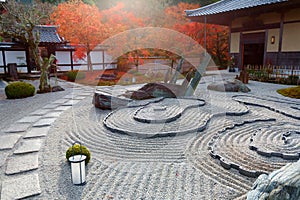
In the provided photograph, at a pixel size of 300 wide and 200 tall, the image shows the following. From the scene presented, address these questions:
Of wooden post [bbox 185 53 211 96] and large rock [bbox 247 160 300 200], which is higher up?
wooden post [bbox 185 53 211 96]

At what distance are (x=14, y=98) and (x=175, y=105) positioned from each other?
5.69m

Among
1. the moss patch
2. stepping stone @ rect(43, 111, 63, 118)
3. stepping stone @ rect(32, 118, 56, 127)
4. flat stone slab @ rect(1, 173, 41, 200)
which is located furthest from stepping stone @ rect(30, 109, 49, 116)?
the moss patch

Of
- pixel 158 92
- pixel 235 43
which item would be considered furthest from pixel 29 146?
pixel 235 43

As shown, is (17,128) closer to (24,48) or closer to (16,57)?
(24,48)

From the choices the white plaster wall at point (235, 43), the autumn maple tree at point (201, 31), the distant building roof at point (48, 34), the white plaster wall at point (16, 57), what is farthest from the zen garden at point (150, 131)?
the autumn maple tree at point (201, 31)

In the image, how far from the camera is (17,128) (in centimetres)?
477

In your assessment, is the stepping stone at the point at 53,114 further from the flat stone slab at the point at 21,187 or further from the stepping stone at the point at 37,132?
the flat stone slab at the point at 21,187

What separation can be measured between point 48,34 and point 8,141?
485 inches

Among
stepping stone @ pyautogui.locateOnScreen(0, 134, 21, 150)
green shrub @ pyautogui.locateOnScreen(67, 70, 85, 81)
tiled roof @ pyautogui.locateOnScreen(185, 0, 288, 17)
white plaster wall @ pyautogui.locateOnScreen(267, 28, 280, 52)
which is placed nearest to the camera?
stepping stone @ pyautogui.locateOnScreen(0, 134, 21, 150)

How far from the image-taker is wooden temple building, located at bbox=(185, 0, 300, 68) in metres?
11.7

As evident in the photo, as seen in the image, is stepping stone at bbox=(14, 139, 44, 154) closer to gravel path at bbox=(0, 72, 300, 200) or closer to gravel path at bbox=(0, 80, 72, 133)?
gravel path at bbox=(0, 72, 300, 200)

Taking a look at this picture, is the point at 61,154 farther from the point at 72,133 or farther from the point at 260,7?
Result: the point at 260,7

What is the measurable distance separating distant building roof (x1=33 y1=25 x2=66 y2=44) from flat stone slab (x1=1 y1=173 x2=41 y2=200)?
498 inches

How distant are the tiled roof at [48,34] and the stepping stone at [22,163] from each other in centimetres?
1197
